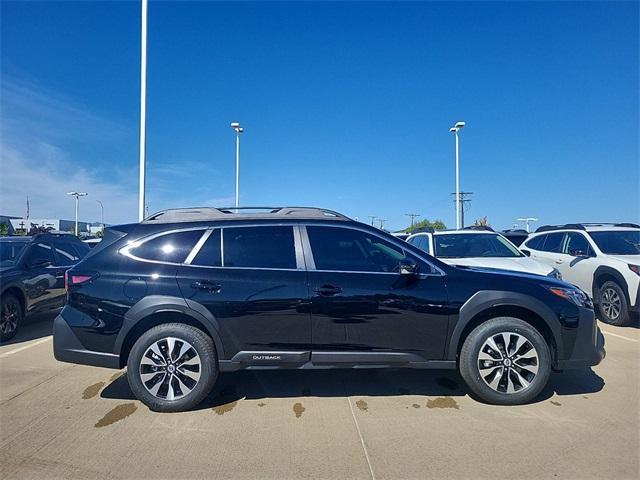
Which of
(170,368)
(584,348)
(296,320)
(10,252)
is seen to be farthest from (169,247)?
(10,252)

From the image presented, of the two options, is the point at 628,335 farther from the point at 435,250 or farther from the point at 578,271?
the point at 435,250

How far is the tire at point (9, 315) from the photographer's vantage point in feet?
18.8

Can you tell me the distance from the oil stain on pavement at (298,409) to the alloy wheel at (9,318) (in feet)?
16.5

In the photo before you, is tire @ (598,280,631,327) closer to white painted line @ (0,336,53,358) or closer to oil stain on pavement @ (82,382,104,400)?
oil stain on pavement @ (82,382,104,400)

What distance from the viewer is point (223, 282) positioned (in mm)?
3518

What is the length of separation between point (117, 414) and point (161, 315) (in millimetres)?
955

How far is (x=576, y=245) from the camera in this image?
784cm

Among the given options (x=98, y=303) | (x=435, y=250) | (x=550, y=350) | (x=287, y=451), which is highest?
(x=435, y=250)

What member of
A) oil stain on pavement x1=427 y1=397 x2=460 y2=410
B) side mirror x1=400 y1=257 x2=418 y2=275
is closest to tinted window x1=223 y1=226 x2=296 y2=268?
side mirror x1=400 y1=257 x2=418 y2=275

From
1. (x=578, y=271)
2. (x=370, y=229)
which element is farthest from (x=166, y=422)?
→ (x=578, y=271)

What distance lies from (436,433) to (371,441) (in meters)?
0.55

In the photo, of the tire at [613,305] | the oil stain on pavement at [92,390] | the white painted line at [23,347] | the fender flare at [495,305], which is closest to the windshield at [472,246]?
the tire at [613,305]

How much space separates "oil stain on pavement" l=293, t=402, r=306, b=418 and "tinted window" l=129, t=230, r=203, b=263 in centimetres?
174

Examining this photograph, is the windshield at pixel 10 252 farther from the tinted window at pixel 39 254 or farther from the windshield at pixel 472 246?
the windshield at pixel 472 246
